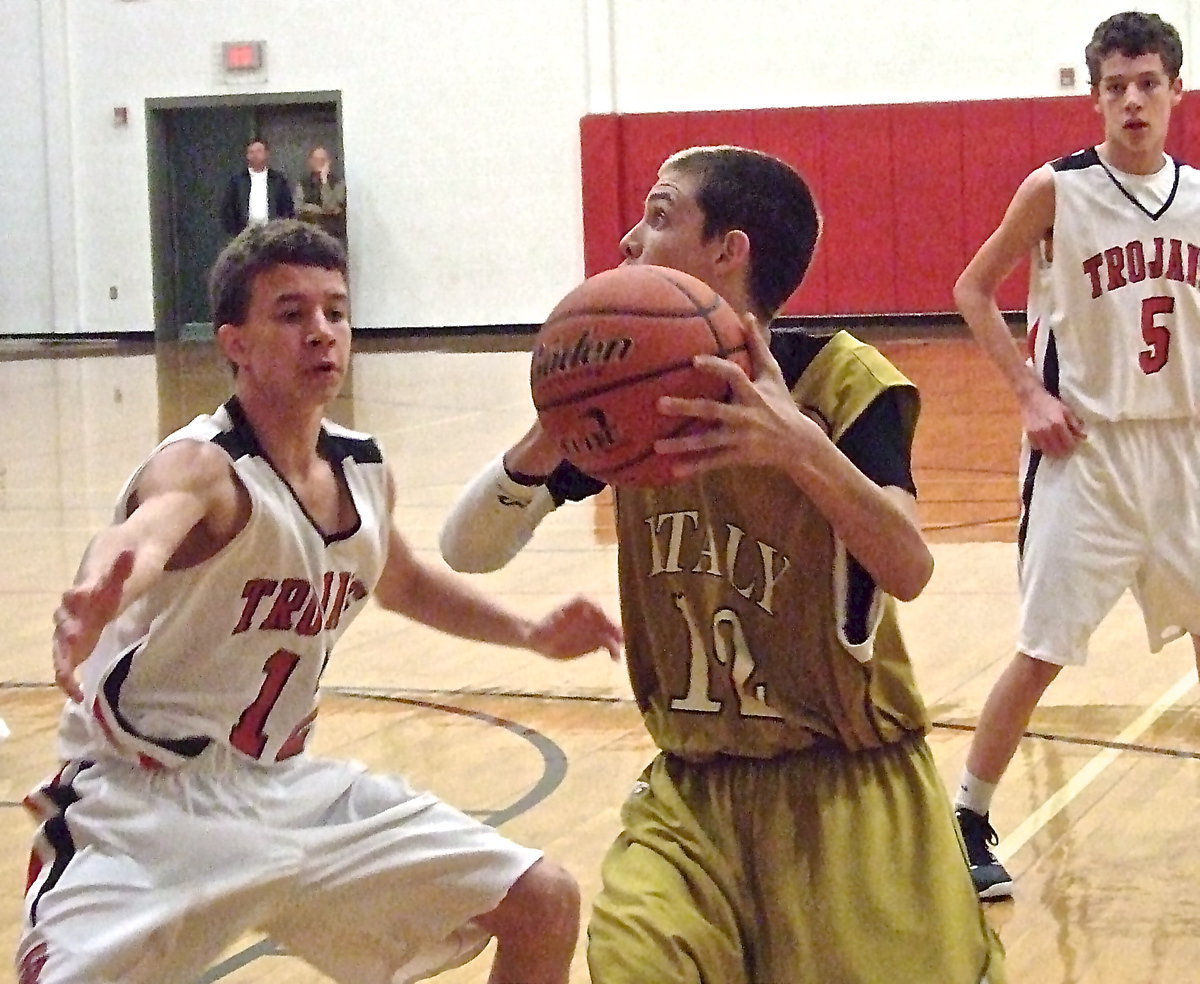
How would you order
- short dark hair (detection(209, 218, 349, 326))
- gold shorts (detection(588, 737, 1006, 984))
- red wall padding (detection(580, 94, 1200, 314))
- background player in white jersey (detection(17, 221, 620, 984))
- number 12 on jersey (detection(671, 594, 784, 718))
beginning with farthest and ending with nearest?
red wall padding (detection(580, 94, 1200, 314)) < short dark hair (detection(209, 218, 349, 326)) < background player in white jersey (detection(17, 221, 620, 984)) < number 12 on jersey (detection(671, 594, 784, 718)) < gold shorts (detection(588, 737, 1006, 984))

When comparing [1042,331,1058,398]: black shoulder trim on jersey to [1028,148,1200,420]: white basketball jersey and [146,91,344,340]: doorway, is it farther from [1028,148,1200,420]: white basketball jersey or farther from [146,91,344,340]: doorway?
[146,91,344,340]: doorway

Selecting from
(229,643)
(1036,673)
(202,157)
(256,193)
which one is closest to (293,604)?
(229,643)

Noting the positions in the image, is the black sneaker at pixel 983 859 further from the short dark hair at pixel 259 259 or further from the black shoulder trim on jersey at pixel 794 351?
the short dark hair at pixel 259 259

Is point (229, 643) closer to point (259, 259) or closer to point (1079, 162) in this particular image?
point (259, 259)

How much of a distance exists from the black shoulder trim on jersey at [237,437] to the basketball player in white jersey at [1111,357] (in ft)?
6.24

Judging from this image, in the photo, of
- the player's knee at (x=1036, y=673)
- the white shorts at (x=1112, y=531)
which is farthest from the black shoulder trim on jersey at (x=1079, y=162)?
the player's knee at (x=1036, y=673)

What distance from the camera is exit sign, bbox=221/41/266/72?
20234 mm

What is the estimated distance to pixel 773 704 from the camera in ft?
8.32

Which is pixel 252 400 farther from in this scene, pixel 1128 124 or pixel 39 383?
pixel 39 383

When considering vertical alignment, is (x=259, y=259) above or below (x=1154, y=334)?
above

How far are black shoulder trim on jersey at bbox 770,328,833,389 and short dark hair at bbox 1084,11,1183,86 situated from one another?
1911 millimetres

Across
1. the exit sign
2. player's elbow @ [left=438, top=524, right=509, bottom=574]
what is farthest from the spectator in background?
player's elbow @ [left=438, top=524, right=509, bottom=574]

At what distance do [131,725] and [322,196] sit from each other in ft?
57.1

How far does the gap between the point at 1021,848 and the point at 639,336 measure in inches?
88.1
